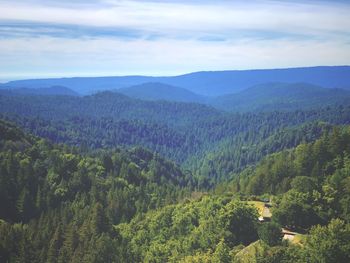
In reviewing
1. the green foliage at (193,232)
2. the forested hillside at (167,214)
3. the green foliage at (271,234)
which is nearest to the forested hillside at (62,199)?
the forested hillside at (167,214)

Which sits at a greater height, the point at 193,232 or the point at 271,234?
the point at 271,234

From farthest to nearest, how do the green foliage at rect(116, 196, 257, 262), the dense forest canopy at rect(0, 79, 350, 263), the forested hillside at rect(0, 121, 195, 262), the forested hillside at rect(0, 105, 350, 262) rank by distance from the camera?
the forested hillside at rect(0, 121, 195, 262) → the green foliage at rect(116, 196, 257, 262) → the forested hillside at rect(0, 105, 350, 262) → the dense forest canopy at rect(0, 79, 350, 263)

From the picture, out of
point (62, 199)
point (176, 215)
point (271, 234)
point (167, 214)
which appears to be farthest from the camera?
point (62, 199)

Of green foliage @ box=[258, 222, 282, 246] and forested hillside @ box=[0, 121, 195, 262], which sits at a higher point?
green foliage @ box=[258, 222, 282, 246]

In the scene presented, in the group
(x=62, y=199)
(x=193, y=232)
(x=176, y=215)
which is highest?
(x=193, y=232)

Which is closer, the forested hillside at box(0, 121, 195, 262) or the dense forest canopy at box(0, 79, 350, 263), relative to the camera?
the dense forest canopy at box(0, 79, 350, 263)

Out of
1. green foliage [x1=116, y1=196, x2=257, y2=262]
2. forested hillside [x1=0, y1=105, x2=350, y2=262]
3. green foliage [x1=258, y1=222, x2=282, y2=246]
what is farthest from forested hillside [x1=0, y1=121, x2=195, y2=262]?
green foliage [x1=258, y1=222, x2=282, y2=246]

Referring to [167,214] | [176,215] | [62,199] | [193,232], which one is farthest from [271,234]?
[62,199]

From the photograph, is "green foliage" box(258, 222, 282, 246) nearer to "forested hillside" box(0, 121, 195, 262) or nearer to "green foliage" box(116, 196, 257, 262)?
"green foliage" box(116, 196, 257, 262)

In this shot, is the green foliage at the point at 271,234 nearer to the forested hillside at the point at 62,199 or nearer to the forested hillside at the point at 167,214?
the forested hillside at the point at 167,214

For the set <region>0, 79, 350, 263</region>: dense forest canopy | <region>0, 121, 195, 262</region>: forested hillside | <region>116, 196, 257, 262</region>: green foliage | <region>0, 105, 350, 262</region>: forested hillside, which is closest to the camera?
<region>0, 79, 350, 263</region>: dense forest canopy

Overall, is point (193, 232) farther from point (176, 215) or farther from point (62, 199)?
point (62, 199)

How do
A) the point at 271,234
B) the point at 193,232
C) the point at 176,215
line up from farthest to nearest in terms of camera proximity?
the point at 176,215 < the point at 193,232 < the point at 271,234
